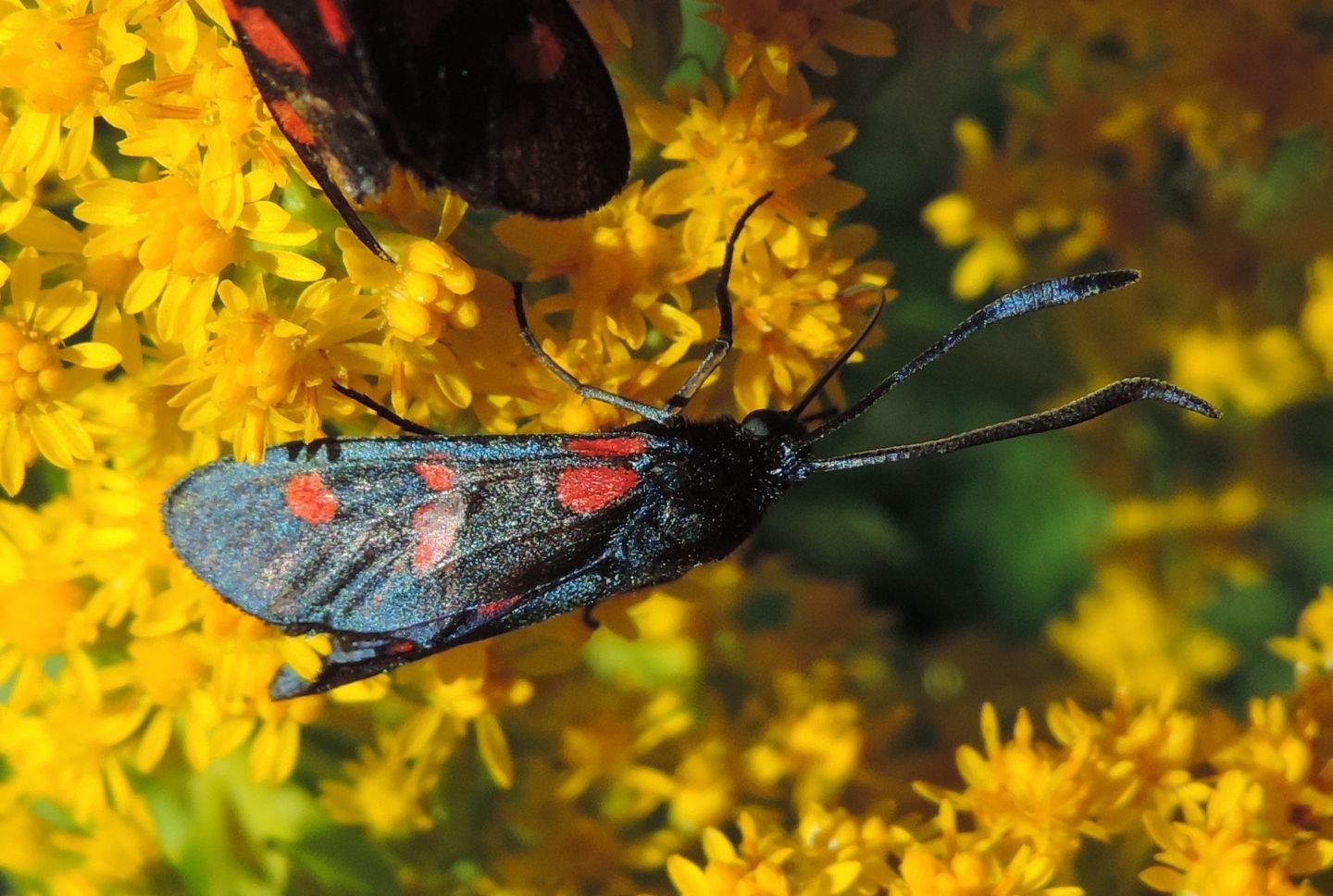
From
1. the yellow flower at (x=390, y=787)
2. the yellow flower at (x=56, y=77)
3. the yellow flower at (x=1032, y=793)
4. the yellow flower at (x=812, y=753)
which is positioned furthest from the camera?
the yellow flower at (x=812, y=753)

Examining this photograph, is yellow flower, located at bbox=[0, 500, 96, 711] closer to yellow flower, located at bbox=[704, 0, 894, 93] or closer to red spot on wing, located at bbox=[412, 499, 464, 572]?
red spot on wing, located at bbox=[412, 499, 464, 572]

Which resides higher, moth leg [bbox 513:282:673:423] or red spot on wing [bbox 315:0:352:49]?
red spot on wing [bbox 315:0:352:49]

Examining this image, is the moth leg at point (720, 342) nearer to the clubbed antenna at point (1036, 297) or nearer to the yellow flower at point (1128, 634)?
the clubbed antenna at point (1036, 297)

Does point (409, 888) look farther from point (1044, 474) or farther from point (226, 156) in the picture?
point (1044, 474)

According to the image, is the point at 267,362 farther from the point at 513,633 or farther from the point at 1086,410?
the point at 1086,410

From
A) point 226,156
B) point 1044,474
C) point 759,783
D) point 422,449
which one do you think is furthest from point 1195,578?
point 226,156

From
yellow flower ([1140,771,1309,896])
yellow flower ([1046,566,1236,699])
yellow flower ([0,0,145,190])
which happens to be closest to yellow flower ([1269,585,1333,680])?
yellow flower ([1140,771,1309,896])

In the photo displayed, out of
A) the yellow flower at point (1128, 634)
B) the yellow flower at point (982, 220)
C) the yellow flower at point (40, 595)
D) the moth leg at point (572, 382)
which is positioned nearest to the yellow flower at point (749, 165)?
the moth leg at point (572, 382)
